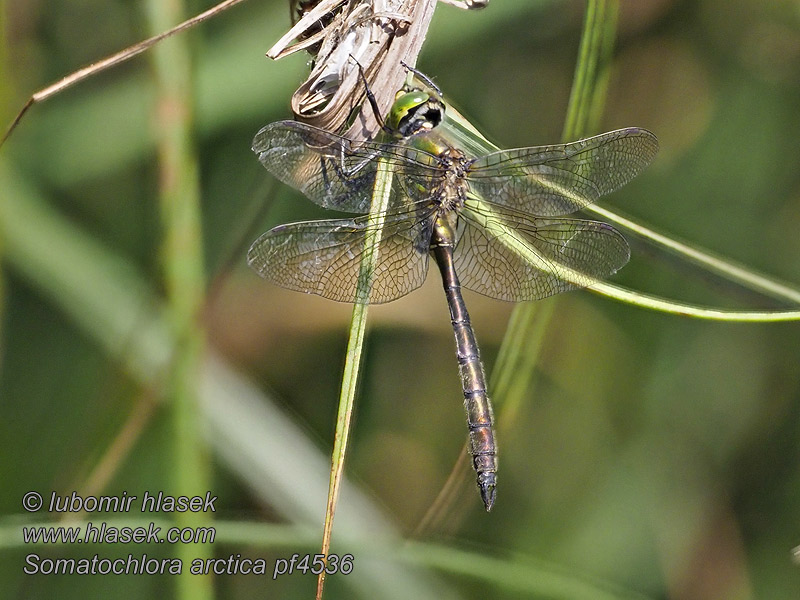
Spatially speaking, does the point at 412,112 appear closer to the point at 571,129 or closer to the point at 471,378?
the point at 571,129

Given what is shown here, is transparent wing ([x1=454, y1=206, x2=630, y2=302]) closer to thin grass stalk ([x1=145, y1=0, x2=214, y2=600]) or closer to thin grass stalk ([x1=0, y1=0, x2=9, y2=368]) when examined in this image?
thin grass stalk ([x1=145, y1=0, x2=214, y2=600])

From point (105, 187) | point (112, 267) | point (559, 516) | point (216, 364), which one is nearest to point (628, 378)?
point (559, 516)

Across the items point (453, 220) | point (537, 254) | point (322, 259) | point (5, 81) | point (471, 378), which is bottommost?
point (471, 378)

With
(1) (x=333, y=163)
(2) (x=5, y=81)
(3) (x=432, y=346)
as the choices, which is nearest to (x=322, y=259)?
(1) (x=333, y=163)

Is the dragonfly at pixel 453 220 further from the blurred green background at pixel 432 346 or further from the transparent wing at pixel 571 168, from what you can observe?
the blurred green background at pixel 432 346

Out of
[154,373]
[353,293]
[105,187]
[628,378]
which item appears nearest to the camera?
[353,293]

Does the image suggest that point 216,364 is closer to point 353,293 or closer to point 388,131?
point 353,293

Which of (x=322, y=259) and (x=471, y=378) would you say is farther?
(x=471, y=378)

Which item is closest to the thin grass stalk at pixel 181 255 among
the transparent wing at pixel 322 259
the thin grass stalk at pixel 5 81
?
the transparent wing at pixel 322 259

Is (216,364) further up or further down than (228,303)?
further down
